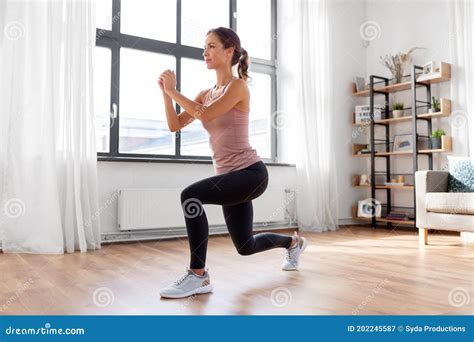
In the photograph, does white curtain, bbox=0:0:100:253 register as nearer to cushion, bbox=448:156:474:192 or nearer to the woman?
the woman

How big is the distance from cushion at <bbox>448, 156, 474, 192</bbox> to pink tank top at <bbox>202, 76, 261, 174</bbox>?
7.85 feet

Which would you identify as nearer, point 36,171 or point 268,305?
point 268,305

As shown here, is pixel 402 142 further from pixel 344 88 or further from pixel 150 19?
pixel 150 19

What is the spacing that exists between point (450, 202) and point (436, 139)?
1.24 m

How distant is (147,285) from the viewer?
6.55 ft

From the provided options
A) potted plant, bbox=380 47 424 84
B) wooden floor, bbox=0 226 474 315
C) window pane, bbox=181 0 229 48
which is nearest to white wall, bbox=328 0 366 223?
potted plant, bbox=380 47 424 84

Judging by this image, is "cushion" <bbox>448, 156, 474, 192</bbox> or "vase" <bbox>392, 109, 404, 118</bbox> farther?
"vase" <bbox>392, 109, 404, 118</bbox>

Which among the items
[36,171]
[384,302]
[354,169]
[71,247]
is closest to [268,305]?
[384,302]

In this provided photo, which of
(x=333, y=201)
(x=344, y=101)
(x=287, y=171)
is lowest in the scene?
(x=333, y=201)

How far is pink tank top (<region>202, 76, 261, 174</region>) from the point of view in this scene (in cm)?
184

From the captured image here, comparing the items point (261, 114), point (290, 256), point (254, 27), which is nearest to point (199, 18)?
point (254, 27)

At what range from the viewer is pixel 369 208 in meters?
4.89

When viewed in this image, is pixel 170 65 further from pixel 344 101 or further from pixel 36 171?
pixel 344 101
